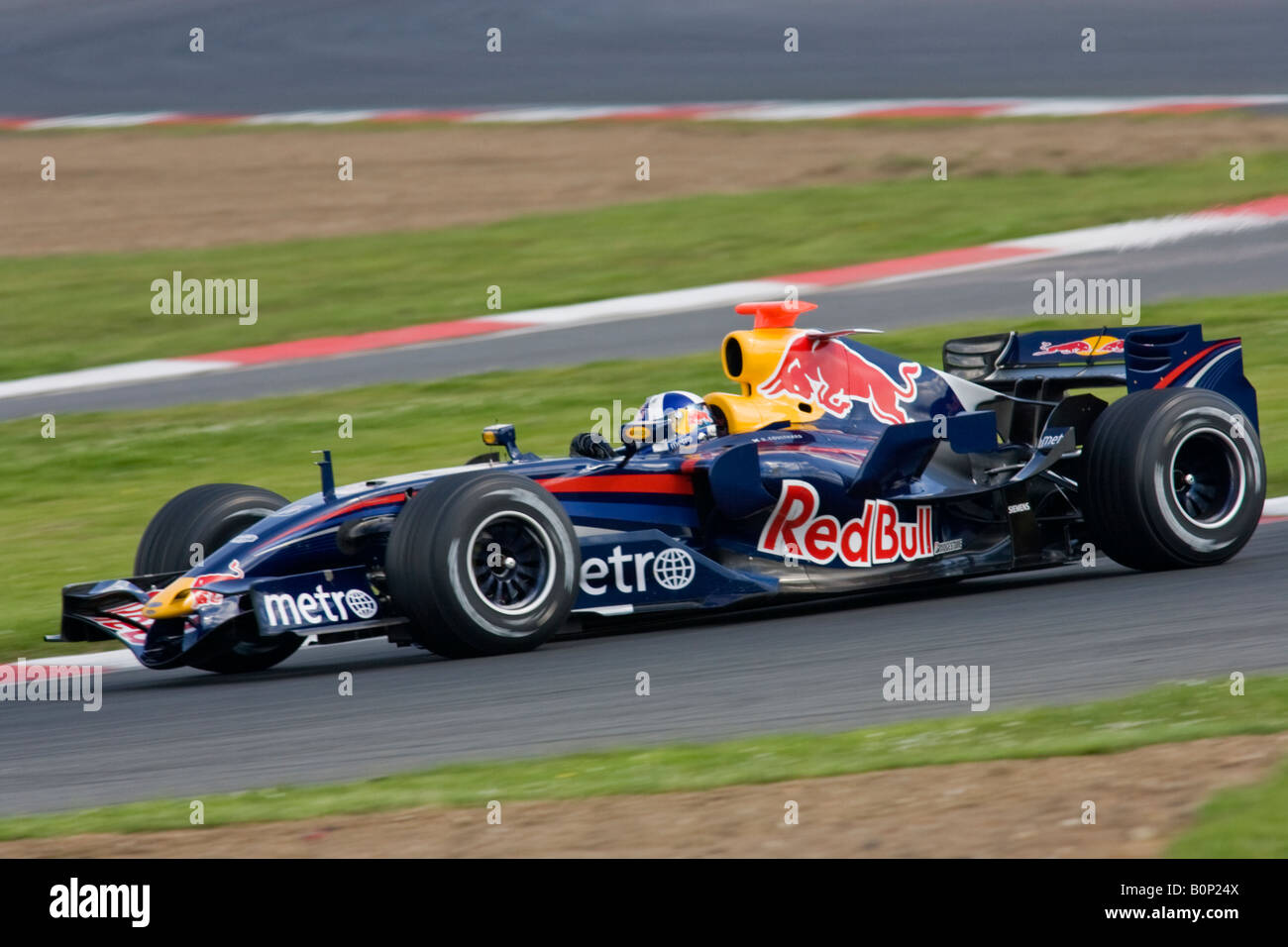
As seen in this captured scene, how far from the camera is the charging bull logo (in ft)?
30.7

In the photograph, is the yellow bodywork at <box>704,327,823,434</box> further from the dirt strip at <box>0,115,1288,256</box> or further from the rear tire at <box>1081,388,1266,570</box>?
the dirt strip at <box>0,115,1288,256</box>

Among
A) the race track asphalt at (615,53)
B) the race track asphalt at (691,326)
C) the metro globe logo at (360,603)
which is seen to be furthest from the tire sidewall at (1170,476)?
the race track asphalt at (615,53)

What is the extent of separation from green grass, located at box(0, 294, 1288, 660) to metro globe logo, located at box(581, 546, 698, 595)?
12.6 ft

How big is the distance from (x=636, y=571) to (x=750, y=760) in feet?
8.14

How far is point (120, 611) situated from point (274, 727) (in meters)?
1.19

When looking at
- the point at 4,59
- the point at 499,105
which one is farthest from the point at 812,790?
the point at 4,59

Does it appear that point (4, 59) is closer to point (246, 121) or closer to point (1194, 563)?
point (246, 121)

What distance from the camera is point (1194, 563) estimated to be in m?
9.42

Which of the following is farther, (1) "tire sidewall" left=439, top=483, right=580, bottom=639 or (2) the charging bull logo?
(2) the charging bull logo

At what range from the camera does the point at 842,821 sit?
5.42m

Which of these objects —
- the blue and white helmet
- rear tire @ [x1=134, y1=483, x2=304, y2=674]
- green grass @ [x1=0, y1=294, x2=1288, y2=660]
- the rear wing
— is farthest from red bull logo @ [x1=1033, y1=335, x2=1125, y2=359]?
rear tire @ [x1=134, y1=483, x2=304, y2=674]

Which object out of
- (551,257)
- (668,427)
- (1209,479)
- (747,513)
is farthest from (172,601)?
(551,257)

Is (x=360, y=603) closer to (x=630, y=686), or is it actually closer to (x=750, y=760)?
(x=630, y=686)

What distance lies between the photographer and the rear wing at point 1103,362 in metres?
9.90
